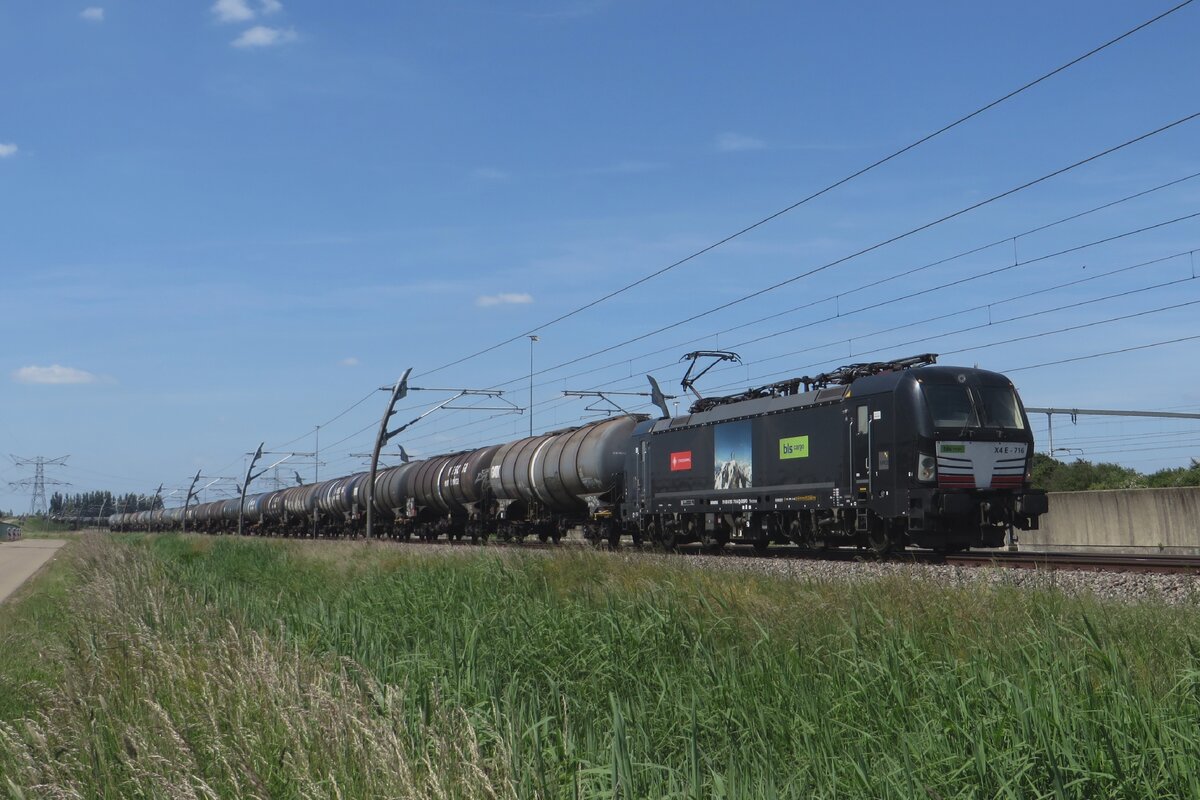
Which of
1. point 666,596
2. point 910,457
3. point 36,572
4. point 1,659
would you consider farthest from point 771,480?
point 36,572

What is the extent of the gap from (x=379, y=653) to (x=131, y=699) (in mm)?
1870

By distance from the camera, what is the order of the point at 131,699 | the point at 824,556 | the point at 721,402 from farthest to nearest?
the point at 721,402 → the point at 824,556 → the point at 131,699

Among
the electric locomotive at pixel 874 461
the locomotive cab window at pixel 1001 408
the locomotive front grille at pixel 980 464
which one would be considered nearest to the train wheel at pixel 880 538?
the electric locomotive at pixel 874 461

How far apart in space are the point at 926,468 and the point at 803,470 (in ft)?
11.0

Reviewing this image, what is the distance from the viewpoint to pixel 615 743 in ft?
16.9

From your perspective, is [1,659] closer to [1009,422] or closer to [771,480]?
[771,480]

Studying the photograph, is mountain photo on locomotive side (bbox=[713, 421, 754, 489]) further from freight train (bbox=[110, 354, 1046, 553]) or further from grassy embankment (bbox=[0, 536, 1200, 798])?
grassy embankment (bbox=[0, 536, 1200, 798])

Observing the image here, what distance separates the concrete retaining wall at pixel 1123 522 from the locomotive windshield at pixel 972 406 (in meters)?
6.78

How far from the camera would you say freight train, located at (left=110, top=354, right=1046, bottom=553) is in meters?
18.6

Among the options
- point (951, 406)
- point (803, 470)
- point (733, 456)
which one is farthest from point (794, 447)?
point (951, 406)

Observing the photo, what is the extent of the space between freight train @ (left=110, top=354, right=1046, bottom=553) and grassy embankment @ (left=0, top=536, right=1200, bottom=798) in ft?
25.5

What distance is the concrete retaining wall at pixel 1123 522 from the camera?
79.5 feet

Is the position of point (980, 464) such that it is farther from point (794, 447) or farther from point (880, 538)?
point (794, 447)

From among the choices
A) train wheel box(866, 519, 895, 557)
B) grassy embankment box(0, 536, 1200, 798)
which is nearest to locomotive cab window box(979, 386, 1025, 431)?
train wheel box(866, 519, 895, 557)
